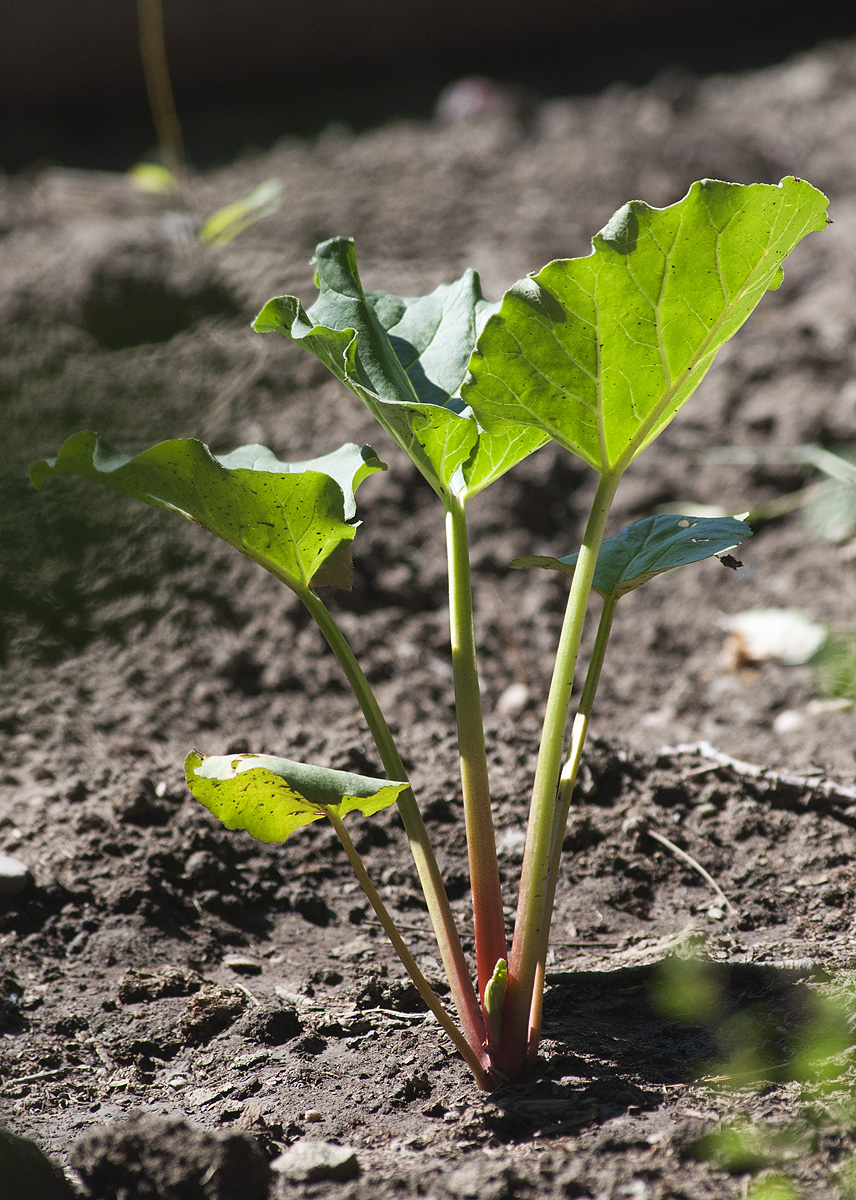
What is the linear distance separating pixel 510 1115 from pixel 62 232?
11.0 ft

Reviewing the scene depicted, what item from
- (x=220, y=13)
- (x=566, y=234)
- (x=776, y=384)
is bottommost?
(x=776, y=384)

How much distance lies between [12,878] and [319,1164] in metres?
0.67

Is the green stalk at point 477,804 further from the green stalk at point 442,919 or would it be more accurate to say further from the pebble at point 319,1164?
the pebble at point 319,1164

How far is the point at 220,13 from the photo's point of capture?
182 inches

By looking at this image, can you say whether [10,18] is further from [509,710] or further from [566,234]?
[509,710]

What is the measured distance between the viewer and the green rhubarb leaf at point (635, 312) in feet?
2.86

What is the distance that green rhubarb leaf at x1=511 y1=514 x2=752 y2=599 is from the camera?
0.97 m

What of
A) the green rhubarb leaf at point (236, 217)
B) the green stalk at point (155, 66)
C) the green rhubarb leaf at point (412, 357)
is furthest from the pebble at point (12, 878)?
the green stalk at point (155, 66)

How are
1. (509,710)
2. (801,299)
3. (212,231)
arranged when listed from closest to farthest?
(509,710) → (212,231) → (801,299)

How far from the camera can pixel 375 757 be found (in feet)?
5.44

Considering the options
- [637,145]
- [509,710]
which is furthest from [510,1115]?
[637,145]

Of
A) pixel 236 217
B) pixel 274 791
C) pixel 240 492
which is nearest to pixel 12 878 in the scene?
pixel 274 791

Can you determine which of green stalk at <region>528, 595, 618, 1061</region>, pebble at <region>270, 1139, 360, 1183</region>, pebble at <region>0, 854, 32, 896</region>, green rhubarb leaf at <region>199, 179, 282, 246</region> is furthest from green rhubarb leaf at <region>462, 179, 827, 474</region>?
green rhubarb leaf at <region>199, 179, 282, 246</region>

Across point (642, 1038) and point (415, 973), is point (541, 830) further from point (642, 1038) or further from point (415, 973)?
point (642, 1038)
